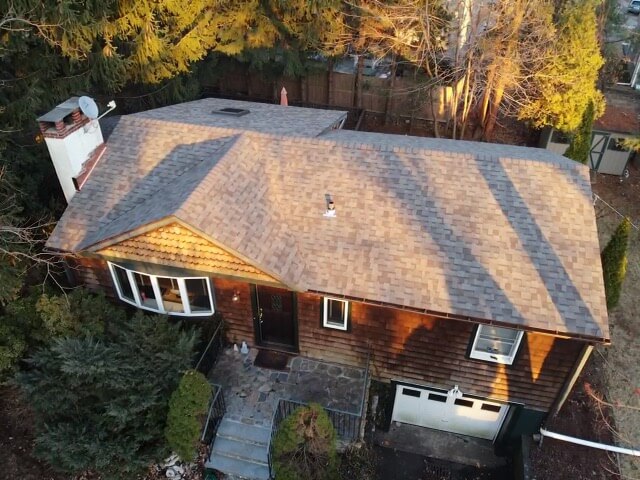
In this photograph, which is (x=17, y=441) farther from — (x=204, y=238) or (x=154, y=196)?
(x=204, y=238)

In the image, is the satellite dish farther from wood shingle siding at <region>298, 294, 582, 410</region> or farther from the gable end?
wood shingle siding at <region>298, 294, 582, 410</region>

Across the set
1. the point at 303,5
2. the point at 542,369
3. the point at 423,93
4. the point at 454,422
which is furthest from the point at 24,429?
the point at 423,93

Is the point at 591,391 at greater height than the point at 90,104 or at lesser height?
lesser

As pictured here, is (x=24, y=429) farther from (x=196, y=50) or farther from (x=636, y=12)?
(x=636, y=12)

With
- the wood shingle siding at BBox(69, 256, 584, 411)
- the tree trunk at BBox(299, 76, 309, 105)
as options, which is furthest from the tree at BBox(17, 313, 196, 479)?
the tree trunk at BBox(299, 76, 309, 105)

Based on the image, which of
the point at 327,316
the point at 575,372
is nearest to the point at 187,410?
the point at 327,316
